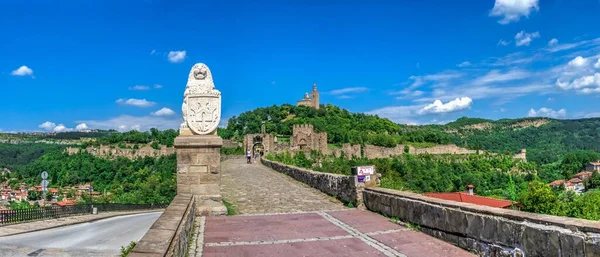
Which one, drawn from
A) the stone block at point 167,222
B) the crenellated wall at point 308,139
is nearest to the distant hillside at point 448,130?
the crenellated wall at point 308,139

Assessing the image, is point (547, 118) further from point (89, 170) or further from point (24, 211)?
point (24, 211)

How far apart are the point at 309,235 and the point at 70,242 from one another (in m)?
9.35

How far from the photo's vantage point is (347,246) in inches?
219

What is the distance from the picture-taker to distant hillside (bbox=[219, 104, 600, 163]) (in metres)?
86.8

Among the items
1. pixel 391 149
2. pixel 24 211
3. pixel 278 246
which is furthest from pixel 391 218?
pixel 391 149

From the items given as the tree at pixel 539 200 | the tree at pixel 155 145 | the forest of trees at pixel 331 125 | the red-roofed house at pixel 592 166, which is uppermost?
the forest of trees at pixel 331 125

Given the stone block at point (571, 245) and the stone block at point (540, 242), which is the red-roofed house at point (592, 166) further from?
the stone block at point (571, 245)

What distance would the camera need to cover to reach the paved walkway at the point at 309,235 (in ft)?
17.3

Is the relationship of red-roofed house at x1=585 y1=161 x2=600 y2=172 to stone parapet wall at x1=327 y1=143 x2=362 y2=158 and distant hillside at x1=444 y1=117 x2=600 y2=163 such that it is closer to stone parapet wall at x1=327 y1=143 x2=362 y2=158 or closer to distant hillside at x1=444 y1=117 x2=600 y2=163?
distant hillside at x1=444 y1=117 x2=600 y2=163

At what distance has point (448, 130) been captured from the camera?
158625mm

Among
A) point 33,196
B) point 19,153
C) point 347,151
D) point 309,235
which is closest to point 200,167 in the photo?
point 309,235

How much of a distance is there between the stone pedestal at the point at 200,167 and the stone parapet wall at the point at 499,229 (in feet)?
11.5

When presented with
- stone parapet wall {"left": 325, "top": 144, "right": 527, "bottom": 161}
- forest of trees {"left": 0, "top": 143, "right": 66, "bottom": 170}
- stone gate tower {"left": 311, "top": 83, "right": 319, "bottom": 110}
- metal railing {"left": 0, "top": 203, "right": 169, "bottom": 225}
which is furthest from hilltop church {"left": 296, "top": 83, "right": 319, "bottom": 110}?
metal railing {"left": 0, "top": 203, "right": 169, "bottom": 225}

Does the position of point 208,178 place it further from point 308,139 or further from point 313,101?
point 313,101
